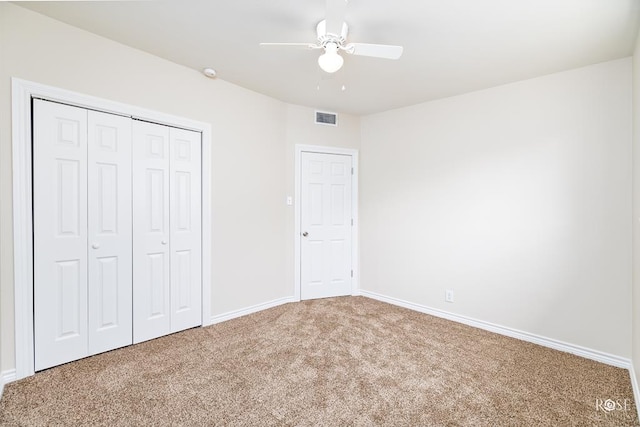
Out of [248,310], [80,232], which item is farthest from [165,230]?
[248,310]

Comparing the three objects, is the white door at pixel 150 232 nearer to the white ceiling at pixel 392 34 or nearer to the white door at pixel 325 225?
the white ceiling at pixel 392 34

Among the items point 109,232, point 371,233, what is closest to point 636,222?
point 371,233

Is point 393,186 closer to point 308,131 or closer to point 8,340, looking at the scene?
point 308,131

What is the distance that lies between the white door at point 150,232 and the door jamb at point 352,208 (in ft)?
5.01

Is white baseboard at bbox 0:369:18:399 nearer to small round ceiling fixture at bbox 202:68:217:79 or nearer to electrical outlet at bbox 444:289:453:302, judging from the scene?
small round ceiling fixture at bbox 202:68:217:79

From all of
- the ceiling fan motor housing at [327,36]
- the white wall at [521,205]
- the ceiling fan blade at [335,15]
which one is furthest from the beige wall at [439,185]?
the ceiling fan blade at [335,15]

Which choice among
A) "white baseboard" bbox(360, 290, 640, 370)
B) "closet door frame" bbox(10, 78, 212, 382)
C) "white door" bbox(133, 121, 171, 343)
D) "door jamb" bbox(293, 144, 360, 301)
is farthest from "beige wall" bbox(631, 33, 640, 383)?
"closet door frame" bbox(10, 78, 212, 382)

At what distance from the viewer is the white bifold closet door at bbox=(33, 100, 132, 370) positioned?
213 cm

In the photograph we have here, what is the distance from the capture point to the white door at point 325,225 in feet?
12.8

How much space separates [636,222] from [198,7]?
3.38 metres

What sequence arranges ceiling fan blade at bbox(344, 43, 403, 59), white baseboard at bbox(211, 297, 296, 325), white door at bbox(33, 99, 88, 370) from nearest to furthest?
1. ceiling fan blade at bbox(344, 43, 403, 59)
2. white door at bbox(33, 99, 88, 370)
3. white baseboard at bbox(211, 297, 296, 325)

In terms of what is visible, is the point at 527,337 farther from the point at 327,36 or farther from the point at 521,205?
the point at 327,36

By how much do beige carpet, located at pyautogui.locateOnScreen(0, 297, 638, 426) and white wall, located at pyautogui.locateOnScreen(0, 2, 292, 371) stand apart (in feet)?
1.76

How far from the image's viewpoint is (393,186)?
3852 millimetres
